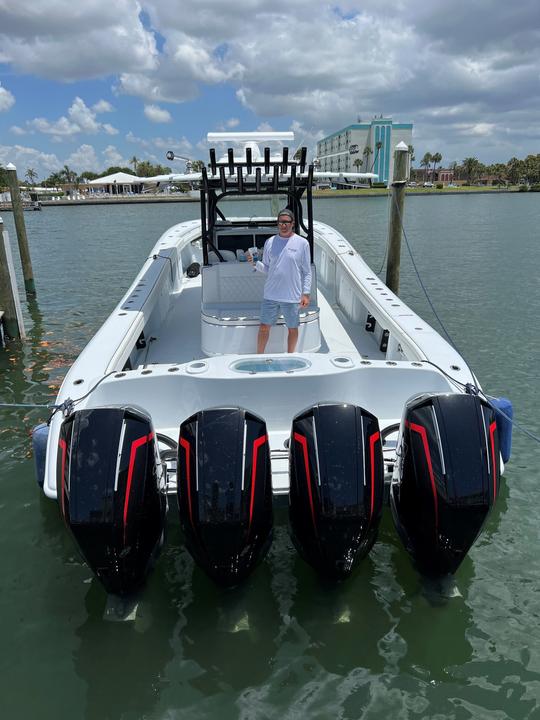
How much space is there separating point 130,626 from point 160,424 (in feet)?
3.87

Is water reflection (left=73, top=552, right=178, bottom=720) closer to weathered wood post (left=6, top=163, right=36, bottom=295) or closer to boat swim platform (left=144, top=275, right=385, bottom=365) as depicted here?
boat swim platform (left=144, top=275, right=385, bottom=365)

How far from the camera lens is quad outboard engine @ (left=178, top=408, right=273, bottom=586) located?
2334mm

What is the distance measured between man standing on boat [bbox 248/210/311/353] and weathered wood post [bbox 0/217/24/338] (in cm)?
459

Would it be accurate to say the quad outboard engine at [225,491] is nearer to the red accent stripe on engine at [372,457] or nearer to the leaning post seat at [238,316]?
the red accent stripe on engine at [372,457]

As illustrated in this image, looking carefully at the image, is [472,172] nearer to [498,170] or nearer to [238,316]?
[498,170]

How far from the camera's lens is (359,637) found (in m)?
2.58

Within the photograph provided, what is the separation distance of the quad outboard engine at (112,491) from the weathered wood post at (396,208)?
6.59 metres

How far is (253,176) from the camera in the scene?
523 cm

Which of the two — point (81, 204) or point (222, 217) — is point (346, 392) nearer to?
point (222, 217)

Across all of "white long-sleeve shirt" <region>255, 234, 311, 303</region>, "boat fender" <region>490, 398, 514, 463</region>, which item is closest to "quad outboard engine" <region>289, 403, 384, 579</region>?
"boat fender" <region>490, 398, 514, 463</region>

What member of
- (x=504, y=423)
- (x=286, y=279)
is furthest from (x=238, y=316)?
(x=504, y=423)

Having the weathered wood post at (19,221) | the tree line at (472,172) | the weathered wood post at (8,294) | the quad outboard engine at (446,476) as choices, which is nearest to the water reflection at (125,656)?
the quad outboard engine at (446,476)

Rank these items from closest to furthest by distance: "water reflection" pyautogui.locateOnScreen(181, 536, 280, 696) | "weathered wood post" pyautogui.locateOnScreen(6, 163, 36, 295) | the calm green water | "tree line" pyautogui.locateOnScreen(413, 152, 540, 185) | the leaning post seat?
the calm green water < "water reflection" pyautogui.locateOnScreen(181, 536, 280, 696) < the leaning post seat < "weathered wood post" pyautogui.locateOnScreen(6, 163, 36, 295) < "tree line" pyautogui.locateOnScreen(413, 152, 540, 185)

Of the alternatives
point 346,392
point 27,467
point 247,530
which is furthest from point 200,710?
point 27,467
